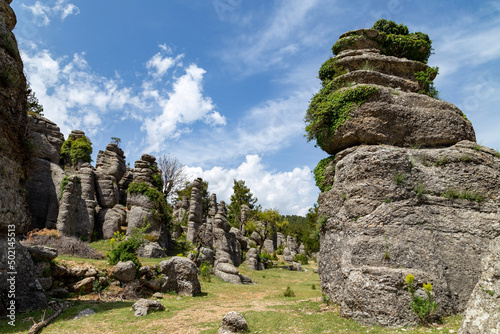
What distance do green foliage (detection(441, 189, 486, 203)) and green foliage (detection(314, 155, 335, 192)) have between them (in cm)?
436

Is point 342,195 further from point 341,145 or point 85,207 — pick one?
point 85,207

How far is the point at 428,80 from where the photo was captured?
44.4 ft

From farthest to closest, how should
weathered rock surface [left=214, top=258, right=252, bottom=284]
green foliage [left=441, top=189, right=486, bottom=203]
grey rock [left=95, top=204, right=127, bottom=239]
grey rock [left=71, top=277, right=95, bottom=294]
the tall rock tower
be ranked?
grey rock [left=95, top=204, right=127, bottom=239], weathered rock surface [left=214, top=258, right=252, bottom=284], grey rock [left=71, top=277, right=95, bottom=294], green foliage [left=441, top=189, right=486, bottom=203], the tall rock tower

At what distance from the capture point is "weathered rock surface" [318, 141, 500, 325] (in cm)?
799

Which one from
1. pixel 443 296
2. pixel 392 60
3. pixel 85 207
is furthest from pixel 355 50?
pixel 85 207

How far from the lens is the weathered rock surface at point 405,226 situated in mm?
7988

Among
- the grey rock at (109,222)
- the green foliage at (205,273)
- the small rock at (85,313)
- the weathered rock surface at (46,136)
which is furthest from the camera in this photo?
the weathered rock surface at (46,136)

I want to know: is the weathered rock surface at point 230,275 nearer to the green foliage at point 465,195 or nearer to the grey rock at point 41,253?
the grey rock at point 41,253

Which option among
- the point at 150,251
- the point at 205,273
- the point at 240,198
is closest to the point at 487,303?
the point at 205,273

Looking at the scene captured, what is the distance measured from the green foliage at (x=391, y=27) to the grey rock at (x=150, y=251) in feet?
72.6

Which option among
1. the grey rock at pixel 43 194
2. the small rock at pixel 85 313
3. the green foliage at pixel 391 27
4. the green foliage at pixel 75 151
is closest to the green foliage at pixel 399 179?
the green foliage at pixel 391 27

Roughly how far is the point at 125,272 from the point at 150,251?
29.2ft

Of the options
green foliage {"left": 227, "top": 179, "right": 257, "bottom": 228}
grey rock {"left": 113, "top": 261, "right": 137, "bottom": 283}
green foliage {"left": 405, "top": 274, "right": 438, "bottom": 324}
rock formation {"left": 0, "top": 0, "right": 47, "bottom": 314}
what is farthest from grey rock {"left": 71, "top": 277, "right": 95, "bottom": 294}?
green foliage {"left": 227, "top": 179, "right": 257, "bottom": 228}

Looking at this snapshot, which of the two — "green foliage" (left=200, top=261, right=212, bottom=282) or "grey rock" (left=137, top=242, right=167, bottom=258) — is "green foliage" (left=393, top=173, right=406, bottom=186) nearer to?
"green foliage" (left=200, top=261, right=212, bottom=282)
